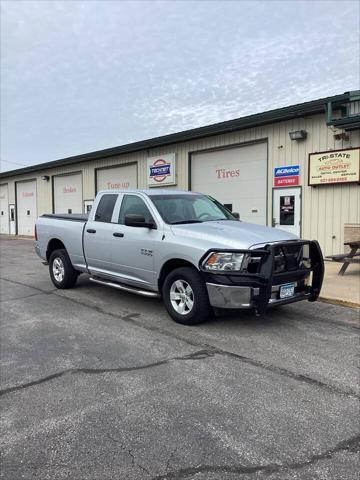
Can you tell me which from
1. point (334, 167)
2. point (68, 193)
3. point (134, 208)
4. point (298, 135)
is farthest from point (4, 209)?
point (134, 208)

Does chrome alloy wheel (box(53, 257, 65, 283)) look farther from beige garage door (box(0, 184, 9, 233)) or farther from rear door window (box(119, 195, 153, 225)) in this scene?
beige garage door (box(0, 184, 9, 233))

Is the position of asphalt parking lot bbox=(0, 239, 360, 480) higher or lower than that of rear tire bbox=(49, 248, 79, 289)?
lower

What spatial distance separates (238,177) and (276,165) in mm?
1789

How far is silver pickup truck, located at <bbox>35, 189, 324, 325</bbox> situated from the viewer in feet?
17.7

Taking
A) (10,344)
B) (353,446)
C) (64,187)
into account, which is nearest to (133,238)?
(10,344)

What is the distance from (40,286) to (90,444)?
6.70 metres

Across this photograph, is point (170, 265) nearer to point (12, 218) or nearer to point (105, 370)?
point (105, 370)

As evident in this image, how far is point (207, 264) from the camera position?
18.2 ft

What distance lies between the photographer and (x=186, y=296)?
5930mm

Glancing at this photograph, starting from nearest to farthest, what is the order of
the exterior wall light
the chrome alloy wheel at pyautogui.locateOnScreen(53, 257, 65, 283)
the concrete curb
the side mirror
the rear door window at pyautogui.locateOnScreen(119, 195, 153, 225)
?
the side mirror
the rear door window at pyautogui.locateOnScreen(119, 195, 153, 225)
the concrete curb
the chrome alloy wheel at pyautogui.locateOnScreen(53, 257, 65, 283)
the exterior wall light

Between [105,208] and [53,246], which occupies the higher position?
[105,208]

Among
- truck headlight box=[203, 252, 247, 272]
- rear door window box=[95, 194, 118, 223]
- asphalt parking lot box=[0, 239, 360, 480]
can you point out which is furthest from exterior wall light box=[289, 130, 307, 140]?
truck headlight box=[203, 252, 247, 272]

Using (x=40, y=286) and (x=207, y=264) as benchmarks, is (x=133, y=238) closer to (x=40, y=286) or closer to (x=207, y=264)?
(x=207, y=264)

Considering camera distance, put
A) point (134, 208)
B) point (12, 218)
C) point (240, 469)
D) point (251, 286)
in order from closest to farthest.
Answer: point (240, 469) → point (251, 286) → point (134, 208) → point (12, 218)
